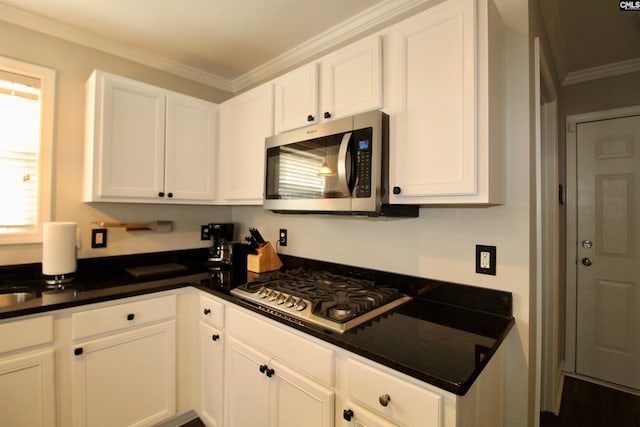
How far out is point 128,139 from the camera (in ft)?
6.27

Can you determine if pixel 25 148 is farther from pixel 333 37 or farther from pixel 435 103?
pixel 435 103

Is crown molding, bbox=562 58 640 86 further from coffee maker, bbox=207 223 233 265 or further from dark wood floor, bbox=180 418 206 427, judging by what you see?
dark wood floor, bbox=180 418 206 427

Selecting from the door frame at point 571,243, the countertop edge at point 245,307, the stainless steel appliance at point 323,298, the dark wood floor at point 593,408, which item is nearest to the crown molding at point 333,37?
the stainless steel appliance at point 323,298

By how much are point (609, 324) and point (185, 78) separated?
3898 mm

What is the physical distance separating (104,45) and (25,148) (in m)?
0.86

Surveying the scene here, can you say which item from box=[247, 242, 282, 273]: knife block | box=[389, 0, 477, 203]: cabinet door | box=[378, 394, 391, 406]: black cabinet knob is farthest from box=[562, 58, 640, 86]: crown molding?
box=[378, 394, 391, 406]: black cabinet knob

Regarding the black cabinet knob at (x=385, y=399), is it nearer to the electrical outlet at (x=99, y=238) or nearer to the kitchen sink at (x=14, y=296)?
the kitchen sink at (x=14, y=296)

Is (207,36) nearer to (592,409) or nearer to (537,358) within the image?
(537,358)

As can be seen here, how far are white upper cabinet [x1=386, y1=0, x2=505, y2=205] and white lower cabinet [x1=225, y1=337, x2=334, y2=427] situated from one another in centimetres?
86

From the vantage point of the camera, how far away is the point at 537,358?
4.76 feet

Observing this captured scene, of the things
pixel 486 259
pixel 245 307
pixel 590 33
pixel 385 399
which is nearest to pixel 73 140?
pixel 245 307

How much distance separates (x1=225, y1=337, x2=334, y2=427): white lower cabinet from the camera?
115 centimetres

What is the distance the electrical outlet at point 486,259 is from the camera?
1.35 meters

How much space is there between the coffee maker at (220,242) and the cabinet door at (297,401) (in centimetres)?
122
